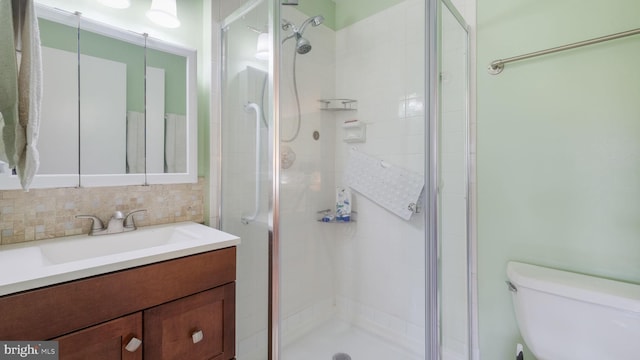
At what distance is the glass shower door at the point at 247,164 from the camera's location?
1119mm

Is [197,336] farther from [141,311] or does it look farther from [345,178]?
[345,178]

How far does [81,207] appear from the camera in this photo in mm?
1070

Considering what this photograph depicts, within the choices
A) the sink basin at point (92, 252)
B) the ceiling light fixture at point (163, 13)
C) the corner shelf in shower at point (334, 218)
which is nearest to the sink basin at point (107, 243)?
the sink basin at point (92, 252)

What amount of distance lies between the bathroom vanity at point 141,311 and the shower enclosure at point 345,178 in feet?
0.61

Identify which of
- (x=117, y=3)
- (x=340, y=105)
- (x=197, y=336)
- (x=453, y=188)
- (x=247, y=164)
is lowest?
(x=197, y=336)

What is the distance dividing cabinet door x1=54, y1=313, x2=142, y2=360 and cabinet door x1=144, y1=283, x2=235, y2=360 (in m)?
0.04

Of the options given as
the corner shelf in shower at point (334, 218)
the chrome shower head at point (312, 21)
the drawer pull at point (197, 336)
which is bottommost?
the drawer pull at point (197, 336)

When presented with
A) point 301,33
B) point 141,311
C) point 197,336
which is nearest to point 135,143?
point 141,311

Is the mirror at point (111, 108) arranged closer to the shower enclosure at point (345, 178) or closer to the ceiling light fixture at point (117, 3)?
the ceiling light fixture at point (117, 3)

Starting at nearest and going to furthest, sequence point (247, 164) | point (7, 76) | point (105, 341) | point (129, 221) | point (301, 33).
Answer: point (7, 76) → point (105, 341) → point (129, 221) → point (247, 164) → point (301, 33)

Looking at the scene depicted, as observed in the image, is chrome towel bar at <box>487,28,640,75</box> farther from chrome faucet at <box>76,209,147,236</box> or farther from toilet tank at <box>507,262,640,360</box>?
chrome faucet at <box>76,209,147,236</box>

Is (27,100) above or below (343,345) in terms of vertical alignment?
above

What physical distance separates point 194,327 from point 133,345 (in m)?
0.19

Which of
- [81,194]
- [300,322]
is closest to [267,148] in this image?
[81,194]
